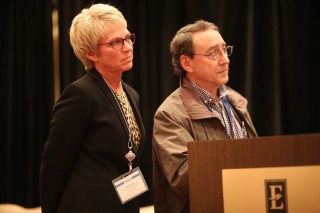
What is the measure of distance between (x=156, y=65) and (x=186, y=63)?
4.04 ft

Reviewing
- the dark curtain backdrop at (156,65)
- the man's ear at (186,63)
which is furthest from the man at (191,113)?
the dark curtain backdrop at (156,65)

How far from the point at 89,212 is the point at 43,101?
2.08 m

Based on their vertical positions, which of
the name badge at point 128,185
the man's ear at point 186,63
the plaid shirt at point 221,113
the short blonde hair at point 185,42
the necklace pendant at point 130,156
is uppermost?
the short blonde hair at point 185,42

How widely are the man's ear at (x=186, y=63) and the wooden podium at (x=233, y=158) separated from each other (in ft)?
2.73

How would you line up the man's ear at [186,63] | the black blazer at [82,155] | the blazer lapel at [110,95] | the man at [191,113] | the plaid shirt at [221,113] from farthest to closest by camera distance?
1. the man's ear at [186,63]
2. the plaid shirt at [221,113]
3. the man at [191,113]
4. the blazer lapel at [110,95]
5. the black blazer at [82,155]

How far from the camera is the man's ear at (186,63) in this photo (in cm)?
238

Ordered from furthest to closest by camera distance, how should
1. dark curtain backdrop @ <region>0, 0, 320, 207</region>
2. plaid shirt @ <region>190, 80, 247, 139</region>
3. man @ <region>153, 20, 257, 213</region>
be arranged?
dark curtain backdrop @ <region>0, 0, 320, 207</region> < plaid shirt @ <region>190, 80, 247, 139</region> < man @ <region>153, 20, 257, 213</region>

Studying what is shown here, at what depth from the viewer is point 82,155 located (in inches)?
74.4

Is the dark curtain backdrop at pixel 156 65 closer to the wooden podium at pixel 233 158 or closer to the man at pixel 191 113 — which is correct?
the man at pixel 191 113

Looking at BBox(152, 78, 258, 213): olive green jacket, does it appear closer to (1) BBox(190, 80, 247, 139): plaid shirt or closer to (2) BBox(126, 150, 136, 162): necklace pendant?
(1) BBox(190, 80, 247, 139): plaid shirt

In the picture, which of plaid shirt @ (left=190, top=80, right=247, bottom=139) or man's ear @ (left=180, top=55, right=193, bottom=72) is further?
man's ear @ (left=180, top=55, right=193, bottom=72)

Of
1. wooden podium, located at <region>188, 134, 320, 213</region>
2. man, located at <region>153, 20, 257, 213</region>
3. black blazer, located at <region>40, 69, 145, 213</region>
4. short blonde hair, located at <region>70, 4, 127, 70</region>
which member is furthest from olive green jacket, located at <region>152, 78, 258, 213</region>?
short blonde hair, located at <region>70, 4, 127, 70</region>

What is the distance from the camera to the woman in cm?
183

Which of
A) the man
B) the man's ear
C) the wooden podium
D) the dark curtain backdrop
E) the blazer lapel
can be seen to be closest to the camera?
the wooden podium
